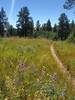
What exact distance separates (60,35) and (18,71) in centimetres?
7940

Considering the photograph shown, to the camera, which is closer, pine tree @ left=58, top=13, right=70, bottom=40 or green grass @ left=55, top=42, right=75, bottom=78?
green grass @ left=55, top=42, right=75, bottom=78

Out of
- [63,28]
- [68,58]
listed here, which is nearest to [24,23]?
[63,28]

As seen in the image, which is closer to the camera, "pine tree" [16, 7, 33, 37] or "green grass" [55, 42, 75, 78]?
"green grass" [55, 42, 75, 78]

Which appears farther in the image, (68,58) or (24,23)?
(24,23)

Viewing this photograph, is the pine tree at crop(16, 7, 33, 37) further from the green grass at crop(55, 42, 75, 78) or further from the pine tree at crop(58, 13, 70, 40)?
the green grass at crop(55, 42, 75, 78)

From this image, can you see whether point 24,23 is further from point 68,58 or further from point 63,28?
point 68,58

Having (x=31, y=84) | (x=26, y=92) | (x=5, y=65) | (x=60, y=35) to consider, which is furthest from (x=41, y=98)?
(x=60, y=35)

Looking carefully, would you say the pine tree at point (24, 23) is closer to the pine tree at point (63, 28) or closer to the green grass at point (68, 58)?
the pine tree at point (63, 28)

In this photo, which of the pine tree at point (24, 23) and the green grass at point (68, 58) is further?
the pine tree at point (24, 23)

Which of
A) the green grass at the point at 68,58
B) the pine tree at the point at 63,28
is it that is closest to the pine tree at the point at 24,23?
the pine tree at the point at 63,28

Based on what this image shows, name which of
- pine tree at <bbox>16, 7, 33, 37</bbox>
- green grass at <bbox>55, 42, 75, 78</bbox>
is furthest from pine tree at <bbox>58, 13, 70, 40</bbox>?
green grass at <bbox>55, 42, 75, 78</bbox>

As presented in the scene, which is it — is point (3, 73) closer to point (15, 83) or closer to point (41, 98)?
point (15, 83)

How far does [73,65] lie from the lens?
61.7 feet

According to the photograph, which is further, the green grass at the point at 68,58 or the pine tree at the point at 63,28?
the pine tree at the point at 63,28
